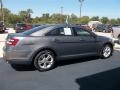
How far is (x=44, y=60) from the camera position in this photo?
286 inches

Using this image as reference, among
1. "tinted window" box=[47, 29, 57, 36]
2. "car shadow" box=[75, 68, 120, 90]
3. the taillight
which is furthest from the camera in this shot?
"tinted window" box=[47, 29, 57, 36]

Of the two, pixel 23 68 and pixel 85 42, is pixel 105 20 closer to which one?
pixel 85 42

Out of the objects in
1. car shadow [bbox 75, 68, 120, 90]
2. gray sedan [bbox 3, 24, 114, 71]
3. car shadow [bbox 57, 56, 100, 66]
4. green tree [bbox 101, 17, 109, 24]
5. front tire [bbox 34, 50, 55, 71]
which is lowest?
car shadow [bbox 75, 68, 120, 90]

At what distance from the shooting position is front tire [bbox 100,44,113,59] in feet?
29.8

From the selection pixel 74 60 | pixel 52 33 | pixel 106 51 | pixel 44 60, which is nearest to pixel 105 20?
pixel 106 51

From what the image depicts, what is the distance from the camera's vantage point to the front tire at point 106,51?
9.09 m

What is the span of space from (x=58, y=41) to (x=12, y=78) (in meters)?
2.00

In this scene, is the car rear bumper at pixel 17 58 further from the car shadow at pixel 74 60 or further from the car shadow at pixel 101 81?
the car shadow at pixel 101 81

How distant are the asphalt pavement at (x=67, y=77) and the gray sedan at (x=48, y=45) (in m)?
0.38

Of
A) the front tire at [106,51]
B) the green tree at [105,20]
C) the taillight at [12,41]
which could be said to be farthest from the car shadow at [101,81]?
the green tree at [105,20]

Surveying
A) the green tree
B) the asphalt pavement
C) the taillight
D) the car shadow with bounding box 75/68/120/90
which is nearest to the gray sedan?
the taillight

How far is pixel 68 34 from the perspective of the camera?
25.6 ft

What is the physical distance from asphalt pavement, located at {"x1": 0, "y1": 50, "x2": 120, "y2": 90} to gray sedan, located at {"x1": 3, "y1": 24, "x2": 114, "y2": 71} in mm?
380

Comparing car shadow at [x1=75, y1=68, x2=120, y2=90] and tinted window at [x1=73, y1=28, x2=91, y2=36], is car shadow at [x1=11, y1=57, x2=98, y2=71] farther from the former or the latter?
car shadow at [x1=75, y1=68, x2=120, y2=90]
